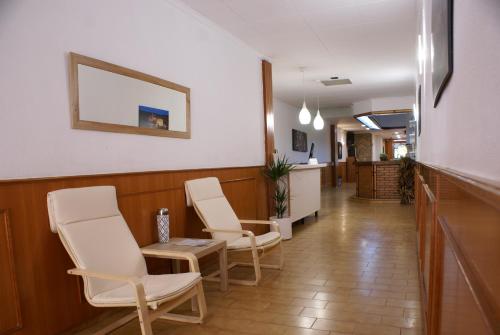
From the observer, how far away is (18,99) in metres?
2.30

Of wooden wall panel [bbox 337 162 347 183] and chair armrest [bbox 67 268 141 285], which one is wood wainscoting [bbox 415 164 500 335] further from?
wooden wall panel [bbox 337 162 347 183]

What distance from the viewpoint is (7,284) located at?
7.21ft

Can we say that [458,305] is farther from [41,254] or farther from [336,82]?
[336,82]

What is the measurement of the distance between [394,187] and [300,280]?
6762mm

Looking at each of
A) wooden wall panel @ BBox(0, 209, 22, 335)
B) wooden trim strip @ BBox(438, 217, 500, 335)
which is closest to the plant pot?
wooden wall panel @ BBox(0, 209, 22, 335)

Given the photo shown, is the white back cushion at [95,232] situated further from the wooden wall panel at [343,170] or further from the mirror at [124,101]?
the wooden wall panel at [343,170]

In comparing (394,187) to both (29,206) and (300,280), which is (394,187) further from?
(29,206)

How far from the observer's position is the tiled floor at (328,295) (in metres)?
2.61

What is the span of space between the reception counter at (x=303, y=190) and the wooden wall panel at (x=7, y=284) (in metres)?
4.17

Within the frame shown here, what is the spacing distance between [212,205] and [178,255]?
1.14 metres

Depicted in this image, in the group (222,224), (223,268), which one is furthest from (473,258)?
(222,224)

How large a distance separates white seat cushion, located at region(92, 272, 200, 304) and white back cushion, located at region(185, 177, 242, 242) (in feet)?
3.65

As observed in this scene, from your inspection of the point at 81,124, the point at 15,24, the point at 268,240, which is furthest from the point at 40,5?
the point at 268,240

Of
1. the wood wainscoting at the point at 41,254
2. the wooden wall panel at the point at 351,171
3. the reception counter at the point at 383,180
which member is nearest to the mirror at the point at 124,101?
the wood wainscoting at the point at 41,254
